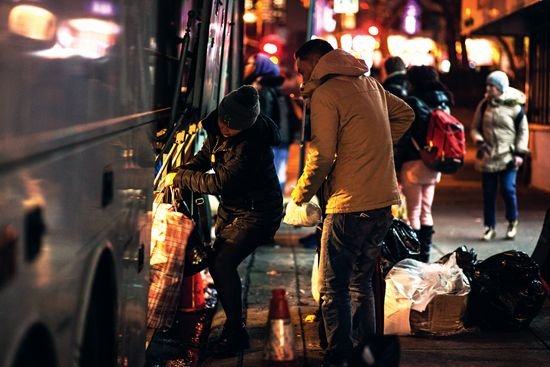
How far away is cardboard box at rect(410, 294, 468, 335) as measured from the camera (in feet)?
21.1

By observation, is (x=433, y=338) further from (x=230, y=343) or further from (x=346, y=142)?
(x=346, y=142)

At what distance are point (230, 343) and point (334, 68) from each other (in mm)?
2105

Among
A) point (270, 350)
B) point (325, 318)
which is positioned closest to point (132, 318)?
point (270, 350)

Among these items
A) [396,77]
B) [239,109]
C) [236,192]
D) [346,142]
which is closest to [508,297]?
[346,142]

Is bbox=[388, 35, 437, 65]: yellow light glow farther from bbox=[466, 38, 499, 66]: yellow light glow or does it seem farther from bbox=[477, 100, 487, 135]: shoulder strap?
bbox=[477, 100, 487, 135]: shoulder strap

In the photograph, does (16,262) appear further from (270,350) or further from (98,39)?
(270,350)

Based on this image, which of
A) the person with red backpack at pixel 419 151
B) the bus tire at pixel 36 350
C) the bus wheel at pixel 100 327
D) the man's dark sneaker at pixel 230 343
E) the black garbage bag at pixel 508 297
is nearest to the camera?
the bus tire at pixel 36 350

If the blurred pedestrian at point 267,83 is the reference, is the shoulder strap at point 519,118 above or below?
below

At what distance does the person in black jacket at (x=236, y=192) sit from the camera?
19.5ft

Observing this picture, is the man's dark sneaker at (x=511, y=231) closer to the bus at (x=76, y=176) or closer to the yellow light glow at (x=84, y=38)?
the bus at (x=76, y=176)

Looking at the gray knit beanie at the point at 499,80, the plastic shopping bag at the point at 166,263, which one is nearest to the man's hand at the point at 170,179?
the plastic shopping bag at the point at 166,263

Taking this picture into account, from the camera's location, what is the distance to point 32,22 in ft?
7.57

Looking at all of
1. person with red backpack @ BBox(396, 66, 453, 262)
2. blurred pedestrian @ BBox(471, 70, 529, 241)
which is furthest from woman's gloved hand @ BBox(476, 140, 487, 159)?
person with red backpack @ BBox(396, 66, 453, 262)

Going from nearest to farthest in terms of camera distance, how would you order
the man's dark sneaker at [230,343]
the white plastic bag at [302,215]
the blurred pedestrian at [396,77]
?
1. the white plastic bag at [302,215]
2. the man's dark sneaker at [230,343]
3. the blurred pedestrian at [396,77]
